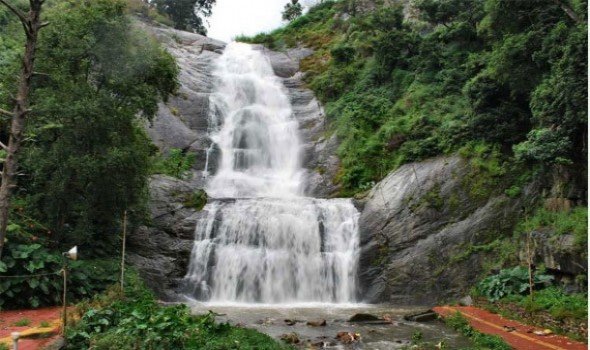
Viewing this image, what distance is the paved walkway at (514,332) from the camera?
33.3 feet

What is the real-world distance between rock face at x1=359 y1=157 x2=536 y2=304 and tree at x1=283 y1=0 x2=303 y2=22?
38.3 meters

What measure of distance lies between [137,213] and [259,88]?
2045 cm

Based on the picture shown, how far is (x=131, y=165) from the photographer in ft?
50.4

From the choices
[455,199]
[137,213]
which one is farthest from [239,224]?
[455,199]

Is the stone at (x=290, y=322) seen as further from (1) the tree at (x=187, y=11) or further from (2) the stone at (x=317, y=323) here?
(1) the tree at (x=187, y=11)

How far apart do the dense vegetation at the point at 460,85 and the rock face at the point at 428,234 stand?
180cm

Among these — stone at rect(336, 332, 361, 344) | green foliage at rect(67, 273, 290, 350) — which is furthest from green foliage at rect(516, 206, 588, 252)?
green foliage at rect(67, 273, 290, 350)

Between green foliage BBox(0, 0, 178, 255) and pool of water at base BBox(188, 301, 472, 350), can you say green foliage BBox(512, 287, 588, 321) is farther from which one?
green foliage BBox(0, 0, 178, 255)

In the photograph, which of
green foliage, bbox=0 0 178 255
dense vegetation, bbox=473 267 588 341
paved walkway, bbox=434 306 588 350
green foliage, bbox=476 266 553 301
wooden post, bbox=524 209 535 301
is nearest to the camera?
paved walkway, bbox=434 306 588 350

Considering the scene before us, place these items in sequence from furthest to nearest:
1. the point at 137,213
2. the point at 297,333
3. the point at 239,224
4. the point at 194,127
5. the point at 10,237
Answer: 1. the point at 194,127
2. the point at 239,224
3. the point at 137,213
4. the point at 10,237
5. the point at 297,333

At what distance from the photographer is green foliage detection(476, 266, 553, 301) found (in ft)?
48.9

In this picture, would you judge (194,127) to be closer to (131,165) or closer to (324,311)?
(131,165)

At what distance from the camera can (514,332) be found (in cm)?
1159

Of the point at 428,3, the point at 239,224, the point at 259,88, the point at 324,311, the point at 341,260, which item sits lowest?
the point at 324,311
